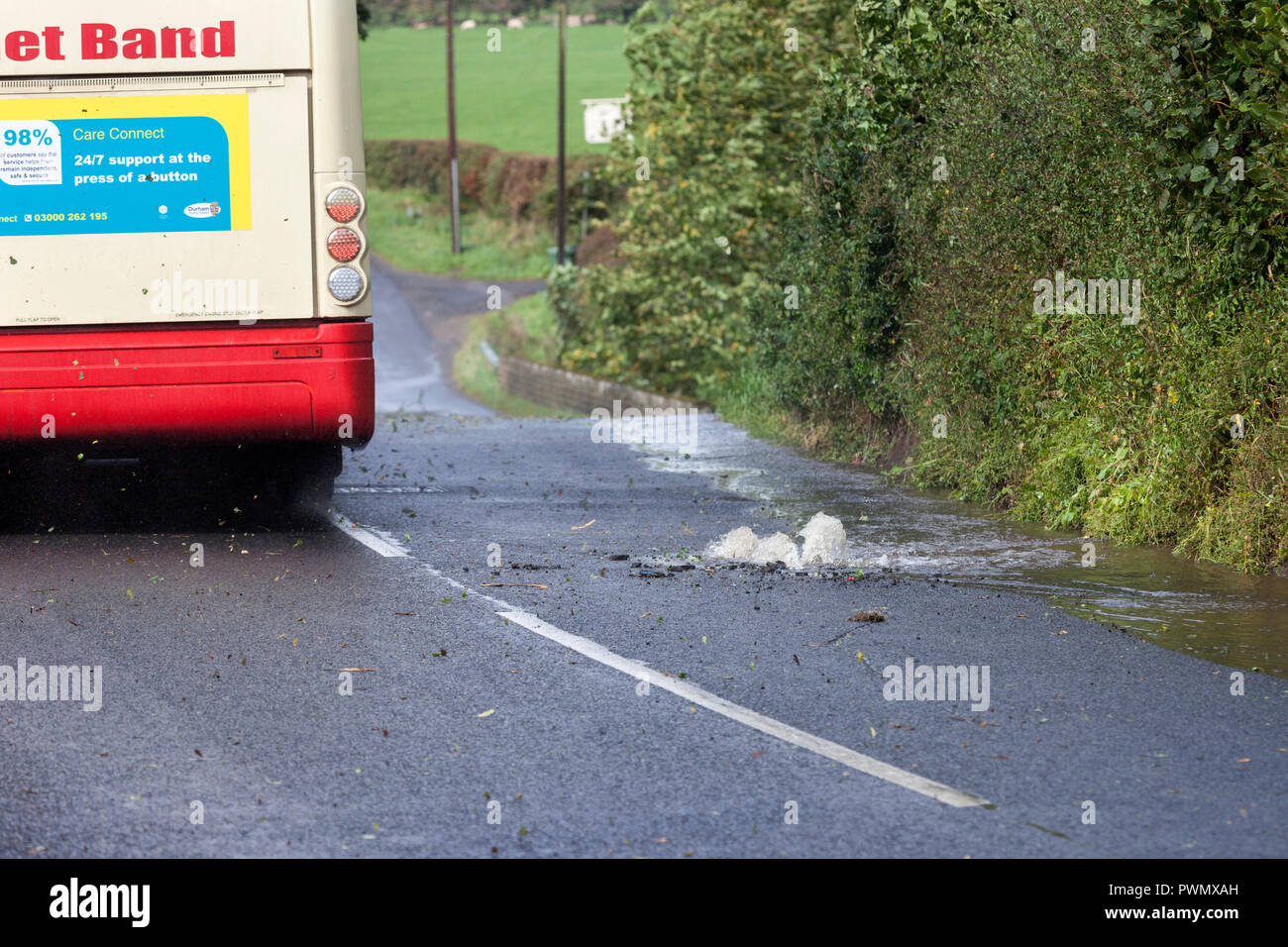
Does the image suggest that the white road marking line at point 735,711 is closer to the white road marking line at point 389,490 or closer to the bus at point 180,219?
the bus at point 180,219

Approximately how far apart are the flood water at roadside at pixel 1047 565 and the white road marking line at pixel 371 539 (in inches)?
94.1

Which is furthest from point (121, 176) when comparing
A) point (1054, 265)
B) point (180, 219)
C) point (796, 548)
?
point (1054, 265)

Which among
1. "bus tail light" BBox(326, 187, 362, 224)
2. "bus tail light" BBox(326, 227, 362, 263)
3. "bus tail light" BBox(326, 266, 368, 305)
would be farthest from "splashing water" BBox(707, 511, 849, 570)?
"bus tail light" BBox(326, 187, 362, 224)

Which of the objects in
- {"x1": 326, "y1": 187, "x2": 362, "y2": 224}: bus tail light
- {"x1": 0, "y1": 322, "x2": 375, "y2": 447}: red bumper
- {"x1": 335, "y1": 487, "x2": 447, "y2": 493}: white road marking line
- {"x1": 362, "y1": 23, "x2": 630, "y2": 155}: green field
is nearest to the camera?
{"x1": 0, "y1": 322, "x2": 375, "y2": 447}: red bumper

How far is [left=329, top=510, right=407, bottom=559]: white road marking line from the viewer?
9.53 meters

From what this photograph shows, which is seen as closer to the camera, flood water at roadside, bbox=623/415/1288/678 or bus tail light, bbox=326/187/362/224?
flood water at roadside, bbox=623/415/1288/678

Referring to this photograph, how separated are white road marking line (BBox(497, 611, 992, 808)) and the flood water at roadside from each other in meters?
2.15

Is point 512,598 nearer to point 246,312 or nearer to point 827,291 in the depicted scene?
point 246,312

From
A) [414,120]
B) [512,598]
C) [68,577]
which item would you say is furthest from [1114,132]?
[414,120]

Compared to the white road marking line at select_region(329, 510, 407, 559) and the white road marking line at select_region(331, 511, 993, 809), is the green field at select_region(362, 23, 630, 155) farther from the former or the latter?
the white road marking line at select_region(331, 511, 993, 809)

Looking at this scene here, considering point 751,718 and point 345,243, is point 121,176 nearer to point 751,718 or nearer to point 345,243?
point 345,243

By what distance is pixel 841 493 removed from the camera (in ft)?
40.3
